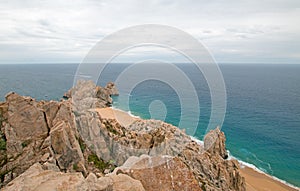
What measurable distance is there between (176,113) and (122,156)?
55.6m

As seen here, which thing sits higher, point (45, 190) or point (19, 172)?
point (45, 190)

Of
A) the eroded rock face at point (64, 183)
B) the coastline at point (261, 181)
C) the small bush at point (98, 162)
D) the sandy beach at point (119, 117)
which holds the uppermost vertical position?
the eroded rock face at point (64, 183)

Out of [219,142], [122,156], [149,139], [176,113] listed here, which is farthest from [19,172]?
[176,113]

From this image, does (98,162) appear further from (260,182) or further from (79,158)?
(260,182)

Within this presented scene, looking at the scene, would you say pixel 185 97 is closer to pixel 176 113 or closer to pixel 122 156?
pixel 176 113

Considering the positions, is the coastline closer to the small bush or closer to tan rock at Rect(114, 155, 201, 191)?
tan rock at Rect(114, 155, 201, 191)

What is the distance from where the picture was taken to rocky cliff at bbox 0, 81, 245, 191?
16.2 meters

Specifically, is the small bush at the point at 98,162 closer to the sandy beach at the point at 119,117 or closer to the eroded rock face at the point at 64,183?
the eroded rock face at the point at 64,183

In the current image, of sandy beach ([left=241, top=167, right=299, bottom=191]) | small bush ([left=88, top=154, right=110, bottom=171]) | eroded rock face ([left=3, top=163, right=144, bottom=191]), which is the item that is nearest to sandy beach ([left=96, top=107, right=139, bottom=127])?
sandy beach ([left=241, top=167, right=299, bottom=191])

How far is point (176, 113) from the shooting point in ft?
269

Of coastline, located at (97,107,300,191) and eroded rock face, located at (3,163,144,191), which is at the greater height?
eroded rock face, located at (3,163,144,191)

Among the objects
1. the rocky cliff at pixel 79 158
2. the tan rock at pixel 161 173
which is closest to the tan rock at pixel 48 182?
the rocky cliff at pixel 79 158

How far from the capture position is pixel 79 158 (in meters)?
21.3

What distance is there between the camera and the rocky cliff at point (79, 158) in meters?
16.2
